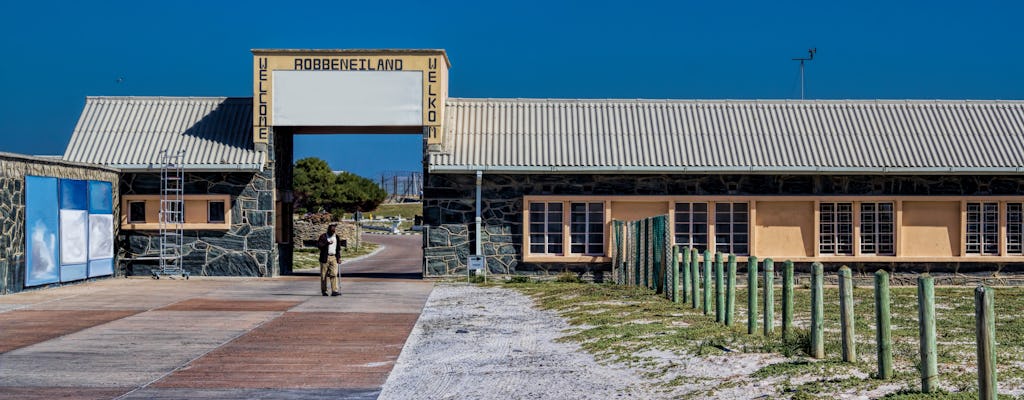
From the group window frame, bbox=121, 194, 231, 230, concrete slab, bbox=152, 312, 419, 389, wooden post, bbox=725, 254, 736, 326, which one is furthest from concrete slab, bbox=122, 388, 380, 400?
window frame, bbox=121, 194, 231, 230

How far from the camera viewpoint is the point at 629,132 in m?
26.6

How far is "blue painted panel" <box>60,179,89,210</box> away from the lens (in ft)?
75.9

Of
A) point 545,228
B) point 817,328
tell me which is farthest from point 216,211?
point 817,328

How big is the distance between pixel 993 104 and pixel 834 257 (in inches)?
251

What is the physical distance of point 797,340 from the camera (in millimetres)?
11523

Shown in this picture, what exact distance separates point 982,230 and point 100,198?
19.0m

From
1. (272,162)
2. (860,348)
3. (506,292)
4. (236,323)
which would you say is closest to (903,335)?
(860,348)

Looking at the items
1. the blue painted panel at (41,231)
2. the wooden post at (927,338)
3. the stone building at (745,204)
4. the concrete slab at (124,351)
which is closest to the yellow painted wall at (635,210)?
the stone building at (745,204)

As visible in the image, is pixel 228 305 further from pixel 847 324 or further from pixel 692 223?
pixel 847 324

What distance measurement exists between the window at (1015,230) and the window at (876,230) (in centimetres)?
259

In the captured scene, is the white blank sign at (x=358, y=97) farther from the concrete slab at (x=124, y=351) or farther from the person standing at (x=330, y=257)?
the concrete slab at (x=124, y=351)

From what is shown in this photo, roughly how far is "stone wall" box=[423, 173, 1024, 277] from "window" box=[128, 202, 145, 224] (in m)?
6.45

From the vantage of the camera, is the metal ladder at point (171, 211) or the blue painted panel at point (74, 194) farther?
the metal ladder at point (171, 211)

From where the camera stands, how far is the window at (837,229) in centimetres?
2542
